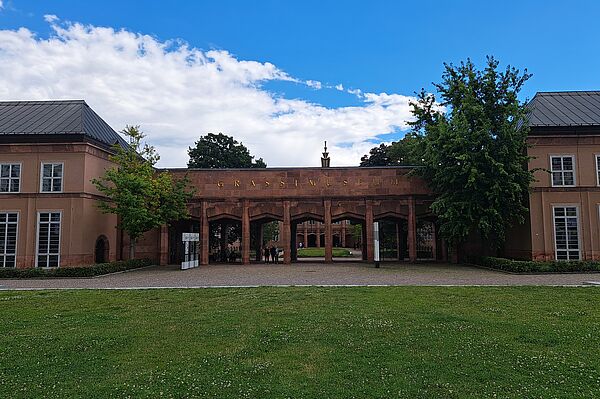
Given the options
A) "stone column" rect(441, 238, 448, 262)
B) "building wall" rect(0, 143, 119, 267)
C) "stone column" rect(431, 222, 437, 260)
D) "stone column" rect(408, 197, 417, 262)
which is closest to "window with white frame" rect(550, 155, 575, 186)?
"stone column" rect(408, 197, 417, 262)

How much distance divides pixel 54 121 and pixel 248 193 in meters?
12.9

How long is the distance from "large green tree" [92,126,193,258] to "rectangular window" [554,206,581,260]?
21.9 metres

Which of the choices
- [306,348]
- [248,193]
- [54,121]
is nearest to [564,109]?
[248,193]

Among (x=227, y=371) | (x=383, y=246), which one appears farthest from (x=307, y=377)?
(x=383, y=246)

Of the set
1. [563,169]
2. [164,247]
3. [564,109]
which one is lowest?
[164,247]

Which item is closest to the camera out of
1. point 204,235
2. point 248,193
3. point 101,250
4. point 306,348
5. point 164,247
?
point 306,348

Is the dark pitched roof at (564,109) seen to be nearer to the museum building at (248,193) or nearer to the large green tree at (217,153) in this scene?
the museum building at (248,193)

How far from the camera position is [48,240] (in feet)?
94.1

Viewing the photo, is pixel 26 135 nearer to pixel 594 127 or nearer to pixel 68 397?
pixel 68 397

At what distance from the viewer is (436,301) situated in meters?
13.5

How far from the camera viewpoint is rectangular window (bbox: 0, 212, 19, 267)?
2850 centimetres

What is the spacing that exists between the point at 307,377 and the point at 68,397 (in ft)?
10.1

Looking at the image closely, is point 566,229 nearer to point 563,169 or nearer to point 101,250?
point 563,169

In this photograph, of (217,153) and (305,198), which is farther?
(217,153)
